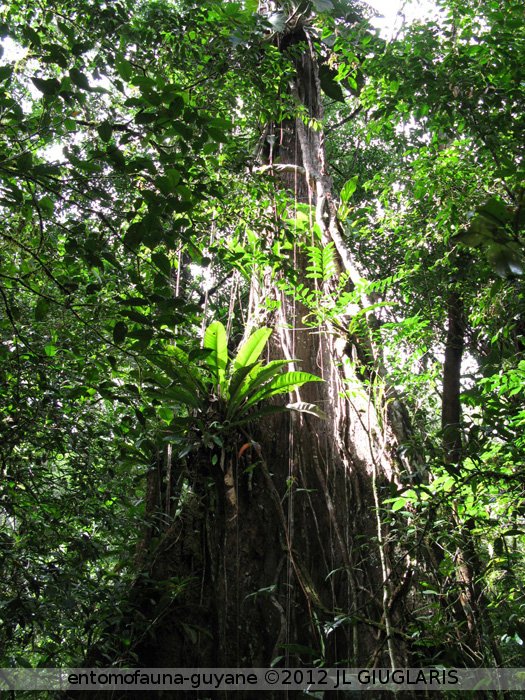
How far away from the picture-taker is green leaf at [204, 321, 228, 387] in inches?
129

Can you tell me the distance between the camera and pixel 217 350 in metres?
3.32

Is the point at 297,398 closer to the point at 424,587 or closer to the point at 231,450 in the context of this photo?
the point at 231,450

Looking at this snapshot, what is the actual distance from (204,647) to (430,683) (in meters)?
1.19

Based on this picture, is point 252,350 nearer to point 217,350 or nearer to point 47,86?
point 217,350

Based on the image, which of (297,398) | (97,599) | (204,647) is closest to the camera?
(97,599)

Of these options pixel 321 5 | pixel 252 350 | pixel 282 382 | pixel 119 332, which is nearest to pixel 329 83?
pixel 321 5

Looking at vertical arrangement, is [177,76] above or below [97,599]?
above

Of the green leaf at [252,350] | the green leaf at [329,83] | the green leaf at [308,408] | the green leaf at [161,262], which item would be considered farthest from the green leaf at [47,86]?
the green leaf at [329,83]

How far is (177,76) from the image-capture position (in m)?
3.04

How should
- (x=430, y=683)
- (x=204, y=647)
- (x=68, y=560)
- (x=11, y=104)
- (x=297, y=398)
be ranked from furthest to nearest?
(x=297, y=398)
(x=204, y=647)
(x=68, y=560)
(x=430, y=683)
(x=11, y=104)

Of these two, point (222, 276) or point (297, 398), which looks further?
point (222, 276)

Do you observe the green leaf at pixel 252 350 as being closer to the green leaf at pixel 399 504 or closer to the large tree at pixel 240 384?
the large tree at pixel 240 384

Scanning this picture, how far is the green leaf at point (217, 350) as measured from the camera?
3271 millimetres

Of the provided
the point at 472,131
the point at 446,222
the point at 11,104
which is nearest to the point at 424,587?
the point at 446,222
